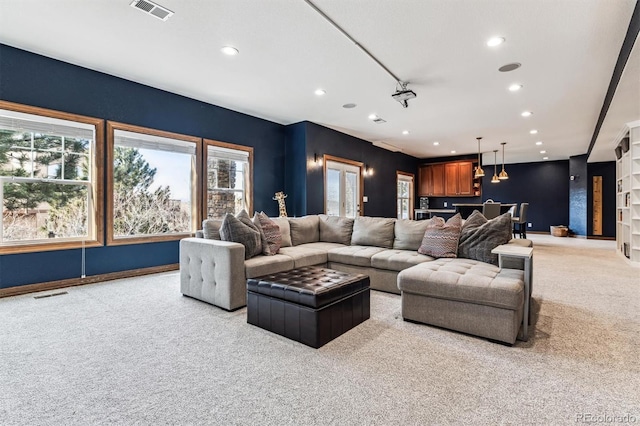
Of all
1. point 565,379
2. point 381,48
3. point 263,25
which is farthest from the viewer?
point 381,48

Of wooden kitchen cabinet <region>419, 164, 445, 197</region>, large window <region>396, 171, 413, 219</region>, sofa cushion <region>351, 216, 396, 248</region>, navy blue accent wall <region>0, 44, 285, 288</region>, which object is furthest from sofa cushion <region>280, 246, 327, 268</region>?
wooden kitchen cabinet <region>419, 164, 445, 197</region>

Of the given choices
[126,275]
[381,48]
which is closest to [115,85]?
[126,275]

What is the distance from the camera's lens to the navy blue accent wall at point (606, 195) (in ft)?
30.6

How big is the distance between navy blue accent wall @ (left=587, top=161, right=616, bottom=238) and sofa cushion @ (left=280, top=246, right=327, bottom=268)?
976 centimetres

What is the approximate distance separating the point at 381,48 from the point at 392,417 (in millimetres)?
3342

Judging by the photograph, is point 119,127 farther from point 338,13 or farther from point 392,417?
point 392,417

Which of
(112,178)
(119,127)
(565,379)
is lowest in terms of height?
(565,379)

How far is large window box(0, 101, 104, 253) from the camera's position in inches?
141

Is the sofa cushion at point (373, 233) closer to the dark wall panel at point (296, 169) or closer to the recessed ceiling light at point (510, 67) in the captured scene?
the dark wall panel at point (296, 169)

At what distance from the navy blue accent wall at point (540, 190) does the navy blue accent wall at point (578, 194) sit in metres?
0.84

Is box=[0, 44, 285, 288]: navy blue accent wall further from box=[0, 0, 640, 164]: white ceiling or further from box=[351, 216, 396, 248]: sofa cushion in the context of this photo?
box=[351, 216, 396, 248]: sofa cushion

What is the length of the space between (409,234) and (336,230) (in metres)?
1.14

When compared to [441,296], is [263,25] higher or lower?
higher

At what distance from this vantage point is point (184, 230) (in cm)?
515
